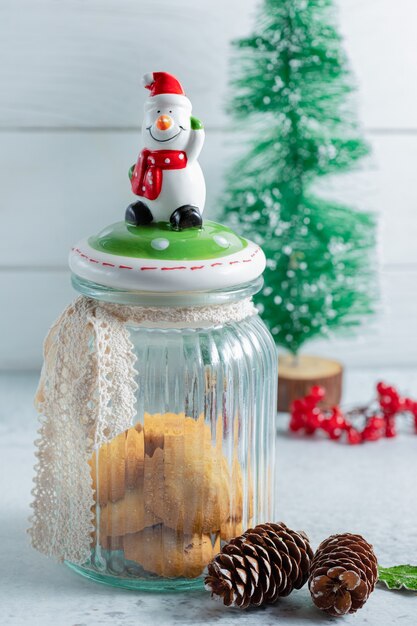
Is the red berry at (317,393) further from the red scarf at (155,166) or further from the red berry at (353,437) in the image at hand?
the red scarf at (155,166)

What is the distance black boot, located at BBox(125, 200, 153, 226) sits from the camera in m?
0.94

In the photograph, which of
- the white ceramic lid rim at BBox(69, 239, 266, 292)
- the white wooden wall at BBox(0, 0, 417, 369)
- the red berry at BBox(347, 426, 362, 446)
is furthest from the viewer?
the white wooden wall at BBox(0, 0, 417, 369)

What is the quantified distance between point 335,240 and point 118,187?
34cm

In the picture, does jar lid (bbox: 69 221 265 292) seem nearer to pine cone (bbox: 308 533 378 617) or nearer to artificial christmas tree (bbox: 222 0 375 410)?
pine cone (bbox: 308 533 378 617)

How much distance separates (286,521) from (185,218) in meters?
0.37

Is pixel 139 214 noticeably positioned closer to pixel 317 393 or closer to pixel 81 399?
pixel 81 399

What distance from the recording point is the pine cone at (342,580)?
0.88m

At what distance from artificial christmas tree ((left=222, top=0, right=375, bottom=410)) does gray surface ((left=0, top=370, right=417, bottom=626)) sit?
153 millimetres

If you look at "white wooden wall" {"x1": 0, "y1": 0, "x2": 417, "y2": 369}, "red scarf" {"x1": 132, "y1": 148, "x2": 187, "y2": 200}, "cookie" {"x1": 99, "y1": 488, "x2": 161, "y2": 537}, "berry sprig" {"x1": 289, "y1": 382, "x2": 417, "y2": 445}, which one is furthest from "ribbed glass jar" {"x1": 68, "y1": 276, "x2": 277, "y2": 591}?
"white wooden wall" {"x1": 0, "y1": 0, "x2": 417, "y2": 369}

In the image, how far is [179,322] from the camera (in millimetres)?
906

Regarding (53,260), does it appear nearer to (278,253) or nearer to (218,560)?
(278,253)

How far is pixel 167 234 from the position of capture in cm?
91

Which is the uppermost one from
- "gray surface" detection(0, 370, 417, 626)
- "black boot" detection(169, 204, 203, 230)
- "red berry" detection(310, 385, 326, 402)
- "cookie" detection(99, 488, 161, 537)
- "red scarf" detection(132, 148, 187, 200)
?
"red scarf" detection(132, 148, 187, 200)

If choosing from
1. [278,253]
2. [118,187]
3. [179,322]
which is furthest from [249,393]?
[118,187]
